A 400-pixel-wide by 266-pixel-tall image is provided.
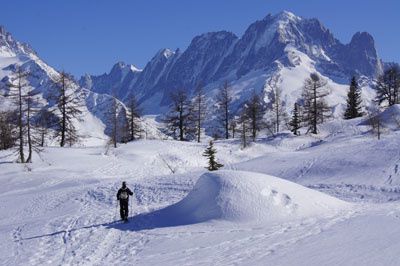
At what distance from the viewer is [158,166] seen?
4838 centimetres

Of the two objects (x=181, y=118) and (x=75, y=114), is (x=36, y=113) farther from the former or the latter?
(x=181, y=118)

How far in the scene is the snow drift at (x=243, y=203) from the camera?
20.5 m

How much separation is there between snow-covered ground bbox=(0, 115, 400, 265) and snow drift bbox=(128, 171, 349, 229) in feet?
0.15

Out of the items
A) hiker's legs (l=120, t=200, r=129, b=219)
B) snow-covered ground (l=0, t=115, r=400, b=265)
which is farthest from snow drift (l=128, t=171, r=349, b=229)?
hiker's legs (l=120, t=200, r=129, b=219)

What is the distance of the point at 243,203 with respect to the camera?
68.1ft

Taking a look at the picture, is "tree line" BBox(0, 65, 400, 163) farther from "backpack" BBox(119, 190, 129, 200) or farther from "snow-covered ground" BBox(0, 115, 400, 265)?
"backpack" BBox(119, 190, 129, 200)

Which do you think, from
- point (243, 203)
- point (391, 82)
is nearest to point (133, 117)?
point (391, 82)

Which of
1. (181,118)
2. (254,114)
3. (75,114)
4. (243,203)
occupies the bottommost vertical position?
(243,203)

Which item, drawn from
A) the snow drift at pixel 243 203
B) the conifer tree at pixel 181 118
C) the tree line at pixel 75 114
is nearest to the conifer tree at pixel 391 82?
the tree line at pixel 75 114

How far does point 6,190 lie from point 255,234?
26.5 metres

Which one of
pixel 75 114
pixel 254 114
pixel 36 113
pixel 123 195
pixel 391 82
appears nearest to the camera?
pixel 123 195

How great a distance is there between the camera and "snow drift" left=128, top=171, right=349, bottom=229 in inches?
806

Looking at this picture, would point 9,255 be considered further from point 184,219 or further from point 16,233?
point 184,219

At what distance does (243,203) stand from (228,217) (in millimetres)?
895
